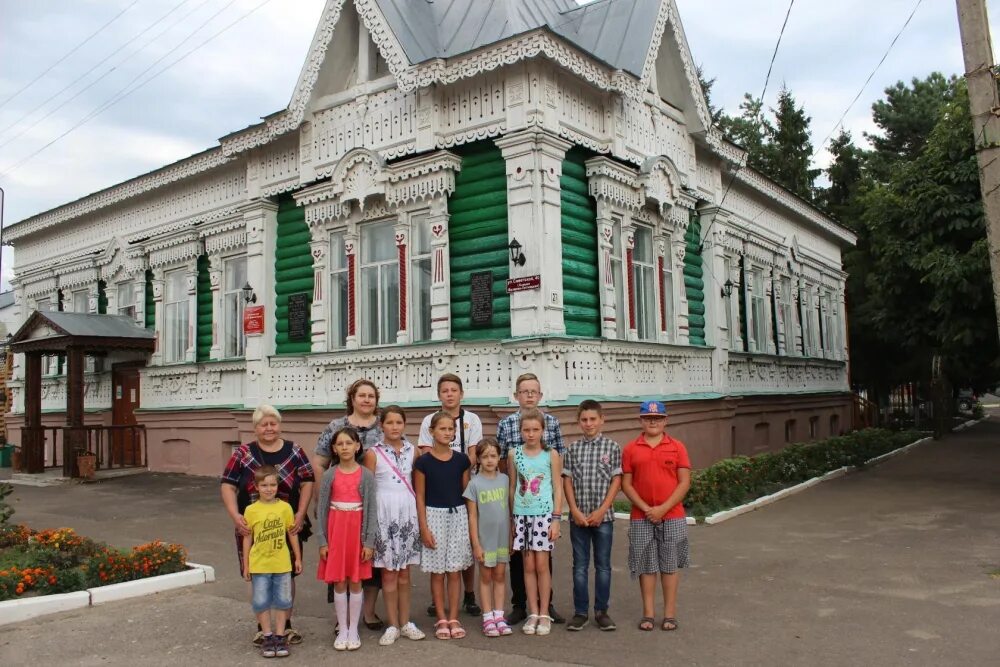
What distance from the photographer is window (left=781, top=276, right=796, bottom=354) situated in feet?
64.7

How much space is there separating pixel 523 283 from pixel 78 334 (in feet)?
31.8

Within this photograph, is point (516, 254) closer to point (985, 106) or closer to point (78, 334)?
point (985, 106)

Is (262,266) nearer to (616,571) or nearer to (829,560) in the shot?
(616,571)

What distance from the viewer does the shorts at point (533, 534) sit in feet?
17.7

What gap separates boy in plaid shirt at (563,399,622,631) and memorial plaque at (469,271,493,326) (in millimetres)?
5488

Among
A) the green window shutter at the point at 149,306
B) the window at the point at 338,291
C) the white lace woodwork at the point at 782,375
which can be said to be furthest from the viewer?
the green window shutter at the point at 149,306

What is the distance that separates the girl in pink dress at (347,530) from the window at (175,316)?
1211 cm

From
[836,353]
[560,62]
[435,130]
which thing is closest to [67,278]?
[435,130]

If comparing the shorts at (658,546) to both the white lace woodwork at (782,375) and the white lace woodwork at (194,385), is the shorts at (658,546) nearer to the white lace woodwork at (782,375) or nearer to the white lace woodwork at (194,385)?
the white lace woodwork at (782,375)

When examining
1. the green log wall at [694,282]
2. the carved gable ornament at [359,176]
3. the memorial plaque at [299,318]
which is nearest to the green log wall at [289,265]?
the memorial plaque at [299,318]

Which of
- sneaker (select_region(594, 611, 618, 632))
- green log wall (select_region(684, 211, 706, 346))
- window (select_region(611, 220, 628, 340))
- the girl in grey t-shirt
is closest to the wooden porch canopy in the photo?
window (select_region(611, 220, 628, 340))

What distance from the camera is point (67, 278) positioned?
63.5 feet

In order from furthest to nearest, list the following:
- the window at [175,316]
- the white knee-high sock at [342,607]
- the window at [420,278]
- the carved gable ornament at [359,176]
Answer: the window at [175,316], the carved gable ornament at [359,176], the window at [420,278], the white knee-high sock at [342,607]

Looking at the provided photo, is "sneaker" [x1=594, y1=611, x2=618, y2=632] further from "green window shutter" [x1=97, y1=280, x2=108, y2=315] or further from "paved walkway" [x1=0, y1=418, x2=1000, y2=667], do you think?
"green window shutter" [x1=97, y1=280, x2=108, y2=315]
